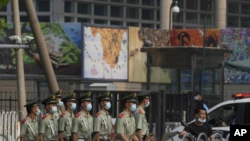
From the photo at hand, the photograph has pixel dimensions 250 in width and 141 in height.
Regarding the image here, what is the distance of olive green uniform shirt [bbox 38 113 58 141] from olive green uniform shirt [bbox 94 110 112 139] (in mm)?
989

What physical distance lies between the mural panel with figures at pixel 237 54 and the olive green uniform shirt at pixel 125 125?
2919 centimetres

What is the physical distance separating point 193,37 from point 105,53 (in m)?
5.03

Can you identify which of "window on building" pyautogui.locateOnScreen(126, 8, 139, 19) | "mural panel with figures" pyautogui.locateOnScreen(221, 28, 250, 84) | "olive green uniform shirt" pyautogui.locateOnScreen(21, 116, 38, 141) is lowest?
"olive green uniform shirt" pyautogui.locateOnScreen(21, 116, 38, 141)

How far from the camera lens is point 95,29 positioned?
4350cm

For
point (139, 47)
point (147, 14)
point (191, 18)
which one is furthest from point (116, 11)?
point (139, 47)

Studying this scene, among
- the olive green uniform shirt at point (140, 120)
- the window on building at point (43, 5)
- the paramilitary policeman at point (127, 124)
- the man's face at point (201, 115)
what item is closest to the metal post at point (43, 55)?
the olive green uniform shirt at point (140, 120)

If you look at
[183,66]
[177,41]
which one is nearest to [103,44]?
[177,41]

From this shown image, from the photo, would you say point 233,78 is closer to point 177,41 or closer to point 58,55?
point 177,41

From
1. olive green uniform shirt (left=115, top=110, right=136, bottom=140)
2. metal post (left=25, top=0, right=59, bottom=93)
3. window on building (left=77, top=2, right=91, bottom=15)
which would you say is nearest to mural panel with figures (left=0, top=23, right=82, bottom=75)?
window on building (left=77, top=2, right=91, bottom=15)

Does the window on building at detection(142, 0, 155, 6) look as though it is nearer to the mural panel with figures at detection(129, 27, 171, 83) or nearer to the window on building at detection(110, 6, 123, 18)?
the window on building at detection(110, 6, 123, 18)

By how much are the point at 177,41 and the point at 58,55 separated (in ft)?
21.6

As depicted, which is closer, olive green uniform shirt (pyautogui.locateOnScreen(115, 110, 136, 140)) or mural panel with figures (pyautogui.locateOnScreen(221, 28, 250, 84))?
olive green uniform shirt (pyautogui.locateOnScreen(115, 110, 136, 140))

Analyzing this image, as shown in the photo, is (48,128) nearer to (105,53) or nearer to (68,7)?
(105,53)

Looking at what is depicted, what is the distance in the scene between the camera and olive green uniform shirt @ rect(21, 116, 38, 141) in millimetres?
17281
